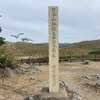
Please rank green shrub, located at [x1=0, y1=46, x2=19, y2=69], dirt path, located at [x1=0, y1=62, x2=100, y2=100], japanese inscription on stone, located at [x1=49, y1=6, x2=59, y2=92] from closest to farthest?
japanese inscription on stone, located at [x1=49, y1=6, x2=59, y2=92]
dirt path, located at [x1=0, y1=62, x2=100, y2=100]
green shrub, located at [x1=0, y1=46, x2=19, y2=69]

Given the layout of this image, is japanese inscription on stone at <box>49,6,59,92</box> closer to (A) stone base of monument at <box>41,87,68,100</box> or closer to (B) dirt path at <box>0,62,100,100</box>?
(A) stone base of monument at <box>41,87,68,100</box>

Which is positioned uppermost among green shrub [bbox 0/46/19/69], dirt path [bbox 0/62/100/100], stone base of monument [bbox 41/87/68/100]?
green shrub [bbox 0/46/19/69]

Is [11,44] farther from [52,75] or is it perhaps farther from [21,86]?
[52,75]

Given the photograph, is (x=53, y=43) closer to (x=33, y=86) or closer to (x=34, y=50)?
(x=33, y=86)

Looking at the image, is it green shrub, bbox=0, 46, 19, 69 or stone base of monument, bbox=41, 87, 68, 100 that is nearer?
stone base of monument, bbox=41, 87, 68, 100

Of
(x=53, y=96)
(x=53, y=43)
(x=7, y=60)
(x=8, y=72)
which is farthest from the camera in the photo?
(x=7, y=60)

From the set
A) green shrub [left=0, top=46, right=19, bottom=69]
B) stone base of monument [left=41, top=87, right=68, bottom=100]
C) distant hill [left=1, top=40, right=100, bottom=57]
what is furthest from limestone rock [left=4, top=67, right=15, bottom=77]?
stone base of monument [left=41, top=87, right=68, bottom=100]

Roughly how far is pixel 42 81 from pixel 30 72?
2311 millimetres

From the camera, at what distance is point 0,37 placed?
1641 cm

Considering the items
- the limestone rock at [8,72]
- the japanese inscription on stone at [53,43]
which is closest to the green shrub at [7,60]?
the limestone rock at [8,72]

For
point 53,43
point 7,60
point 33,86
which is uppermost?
point 53,43

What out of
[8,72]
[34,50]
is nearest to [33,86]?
[8,72]

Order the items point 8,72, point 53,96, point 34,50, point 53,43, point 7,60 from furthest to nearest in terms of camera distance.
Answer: point 34,50 < point 7,60 < point 8,72 < point 53,43 < point 53,96

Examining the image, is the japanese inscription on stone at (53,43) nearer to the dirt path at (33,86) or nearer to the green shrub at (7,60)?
the dirt path at (33,86)
